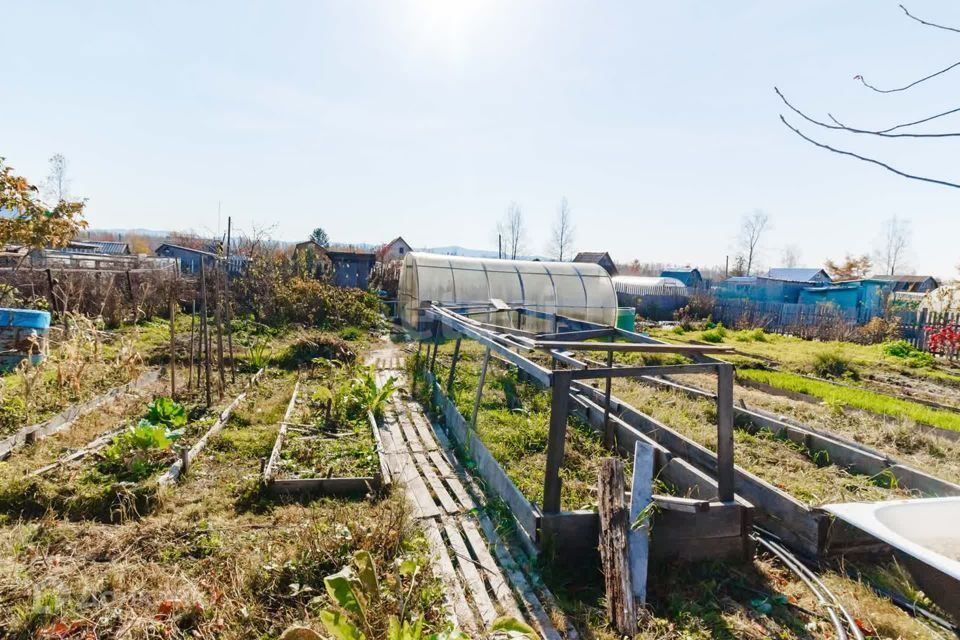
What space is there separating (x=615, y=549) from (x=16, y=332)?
843 cm

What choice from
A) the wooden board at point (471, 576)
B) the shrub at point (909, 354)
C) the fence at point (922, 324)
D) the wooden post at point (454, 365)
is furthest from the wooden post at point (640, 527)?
the fence at point (922, 324)

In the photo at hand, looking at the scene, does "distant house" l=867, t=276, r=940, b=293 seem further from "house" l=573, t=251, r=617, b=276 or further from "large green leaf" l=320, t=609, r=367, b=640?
"large green leaf" l=320, t=609, r=367, b=640

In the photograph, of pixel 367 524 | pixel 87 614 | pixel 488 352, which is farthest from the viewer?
pixel 488 352

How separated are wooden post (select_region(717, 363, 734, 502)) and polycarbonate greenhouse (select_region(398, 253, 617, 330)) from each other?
31.7ft

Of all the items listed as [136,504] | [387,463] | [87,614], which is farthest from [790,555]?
[136,504]

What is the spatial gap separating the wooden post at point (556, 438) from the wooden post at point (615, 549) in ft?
1.03

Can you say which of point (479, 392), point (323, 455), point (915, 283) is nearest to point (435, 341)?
point (479, 392)

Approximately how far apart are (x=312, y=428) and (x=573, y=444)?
3028 millimetres

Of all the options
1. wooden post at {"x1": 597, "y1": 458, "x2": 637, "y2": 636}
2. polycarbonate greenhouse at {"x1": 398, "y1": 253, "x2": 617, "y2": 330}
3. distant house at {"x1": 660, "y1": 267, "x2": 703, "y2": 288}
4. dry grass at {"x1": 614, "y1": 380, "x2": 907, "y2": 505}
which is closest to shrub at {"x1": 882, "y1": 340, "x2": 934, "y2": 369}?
polycarbonate greenhouse at {"x1": 398, "y1": 253, "x2": 617, "y2": 330}

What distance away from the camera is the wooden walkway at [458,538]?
120 inches

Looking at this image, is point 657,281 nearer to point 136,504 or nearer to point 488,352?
point 488,352

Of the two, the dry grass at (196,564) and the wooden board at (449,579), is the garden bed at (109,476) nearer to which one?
the dry grass at (196,564)

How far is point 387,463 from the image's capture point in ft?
16.2

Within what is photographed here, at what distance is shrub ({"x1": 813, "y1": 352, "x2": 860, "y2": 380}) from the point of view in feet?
35.4
